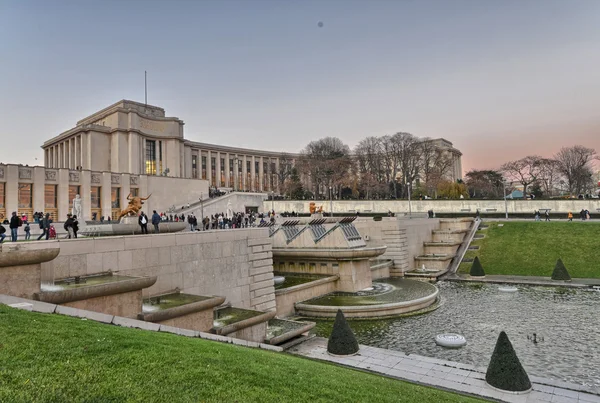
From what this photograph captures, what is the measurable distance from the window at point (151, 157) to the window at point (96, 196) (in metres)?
20.4

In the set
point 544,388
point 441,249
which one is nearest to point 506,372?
point 544,388

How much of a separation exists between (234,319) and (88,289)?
5.07 m

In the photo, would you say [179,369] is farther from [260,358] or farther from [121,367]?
[260,358]

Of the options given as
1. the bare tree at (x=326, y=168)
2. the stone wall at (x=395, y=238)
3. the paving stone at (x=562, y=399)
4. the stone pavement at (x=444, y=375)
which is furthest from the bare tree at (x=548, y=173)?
the paving stone at (x=562, y=399)

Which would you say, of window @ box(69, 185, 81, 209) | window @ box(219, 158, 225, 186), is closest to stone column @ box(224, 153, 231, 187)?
window @ box(219, 158, 225, 186)

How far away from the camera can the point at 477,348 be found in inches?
591

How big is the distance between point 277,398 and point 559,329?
1657 cm

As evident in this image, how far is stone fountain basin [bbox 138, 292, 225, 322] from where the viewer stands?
35.7ft

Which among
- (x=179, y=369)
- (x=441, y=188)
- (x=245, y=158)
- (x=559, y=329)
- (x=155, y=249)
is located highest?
(x=245, y=158)

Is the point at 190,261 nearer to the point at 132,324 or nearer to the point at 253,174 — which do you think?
the point at 132,324

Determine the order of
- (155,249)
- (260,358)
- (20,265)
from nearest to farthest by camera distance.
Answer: (260,358)
(20,265)
(155,249)

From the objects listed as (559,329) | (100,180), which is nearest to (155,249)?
(559,329)

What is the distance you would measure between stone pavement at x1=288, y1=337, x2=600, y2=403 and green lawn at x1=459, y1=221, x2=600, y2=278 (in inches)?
870

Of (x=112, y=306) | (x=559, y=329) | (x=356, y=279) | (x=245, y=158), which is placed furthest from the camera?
(x=245, y=158)
